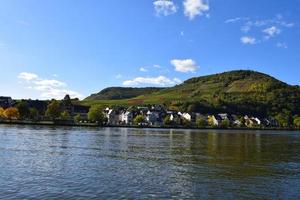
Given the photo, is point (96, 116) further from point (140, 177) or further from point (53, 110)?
point (140, 177)

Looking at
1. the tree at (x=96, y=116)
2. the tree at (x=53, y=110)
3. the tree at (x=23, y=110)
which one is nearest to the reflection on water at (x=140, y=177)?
the tree at (x=53, y=110)

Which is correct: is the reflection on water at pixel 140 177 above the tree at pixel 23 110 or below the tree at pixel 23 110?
below

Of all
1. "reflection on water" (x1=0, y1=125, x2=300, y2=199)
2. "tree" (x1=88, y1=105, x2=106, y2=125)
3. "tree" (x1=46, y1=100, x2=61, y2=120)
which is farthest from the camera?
"tree" (x1=88, y1=105, x2=106, y2=125)

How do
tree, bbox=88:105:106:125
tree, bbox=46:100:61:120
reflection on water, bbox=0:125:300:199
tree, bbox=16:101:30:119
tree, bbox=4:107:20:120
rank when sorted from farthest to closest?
tree, bbox=88:105:106:125
tree, bbox=16:101:30:119
tree, bbox=46:100:61:120
tree, bbox=4:107:20:120
reflection on water, bbox=0:125:300:199

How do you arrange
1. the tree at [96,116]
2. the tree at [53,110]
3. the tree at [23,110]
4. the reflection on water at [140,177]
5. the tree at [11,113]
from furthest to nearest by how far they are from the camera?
1. the tree at [96,116]
2. the tree at [23,110]
3. the tree at [53,110]
4. the tree at [11,113]
5. the reflection on water at [140,177]

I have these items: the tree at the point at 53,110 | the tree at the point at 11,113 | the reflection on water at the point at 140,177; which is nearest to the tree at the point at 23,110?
the tree at the point at 11,113

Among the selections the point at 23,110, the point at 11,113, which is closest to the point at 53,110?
the point at 23,110

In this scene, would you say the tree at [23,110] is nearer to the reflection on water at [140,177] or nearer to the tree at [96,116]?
the tree at [96,116]

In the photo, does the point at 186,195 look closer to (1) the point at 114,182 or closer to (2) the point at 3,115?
(1) the point at 114,182

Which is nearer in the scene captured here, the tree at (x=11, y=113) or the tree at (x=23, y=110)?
the tree at (x=11, y=113)

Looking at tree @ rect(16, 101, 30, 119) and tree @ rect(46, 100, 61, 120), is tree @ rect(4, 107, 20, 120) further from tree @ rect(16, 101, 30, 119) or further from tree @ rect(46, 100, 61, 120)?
tree @ rect(46, 100, 61, 120)

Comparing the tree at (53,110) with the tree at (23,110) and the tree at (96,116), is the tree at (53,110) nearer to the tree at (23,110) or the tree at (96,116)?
the tree at (23,110)

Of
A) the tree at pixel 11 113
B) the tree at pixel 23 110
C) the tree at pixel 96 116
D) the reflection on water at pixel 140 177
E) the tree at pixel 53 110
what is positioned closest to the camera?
the reflection on water at pixel 140 177

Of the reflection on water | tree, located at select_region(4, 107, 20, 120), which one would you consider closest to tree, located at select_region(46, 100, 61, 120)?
tree, located at select_region(4, 107, 20, 120)
